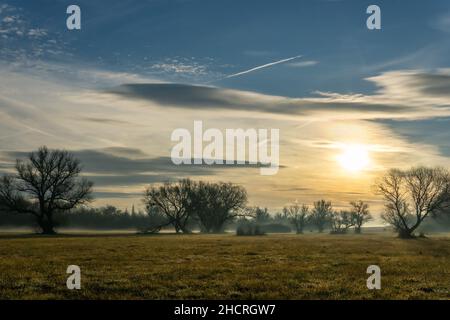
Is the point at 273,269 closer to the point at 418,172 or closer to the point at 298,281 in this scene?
the point at 298,281

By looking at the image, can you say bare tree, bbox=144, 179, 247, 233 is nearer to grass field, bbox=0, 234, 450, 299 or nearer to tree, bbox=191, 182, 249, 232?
tree, bbox=191, 182, 249, 232

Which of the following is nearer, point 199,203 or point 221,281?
point 221,281

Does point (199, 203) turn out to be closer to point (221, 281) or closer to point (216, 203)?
point (216, 203)

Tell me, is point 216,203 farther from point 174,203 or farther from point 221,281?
point 221,281

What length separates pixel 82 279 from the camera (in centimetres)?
2136

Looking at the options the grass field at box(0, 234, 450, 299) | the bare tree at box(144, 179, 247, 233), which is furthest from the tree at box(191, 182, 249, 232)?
the grass field at box(0, 234, 450, 299)

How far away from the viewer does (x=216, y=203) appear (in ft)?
467

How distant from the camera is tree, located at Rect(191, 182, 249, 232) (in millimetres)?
137925

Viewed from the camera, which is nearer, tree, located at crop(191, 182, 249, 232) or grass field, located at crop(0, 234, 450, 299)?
grass field, located at crop(0, 234, 450, 299)

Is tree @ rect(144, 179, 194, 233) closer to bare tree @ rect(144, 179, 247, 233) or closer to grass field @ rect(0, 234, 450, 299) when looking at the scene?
bare tree @ rect(144, 179, 247, 233)

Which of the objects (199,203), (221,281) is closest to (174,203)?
(199,203)

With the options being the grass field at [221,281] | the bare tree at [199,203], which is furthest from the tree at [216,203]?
the grass field at [221,281]
